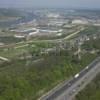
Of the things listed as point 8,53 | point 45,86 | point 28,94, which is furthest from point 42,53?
point 28,94

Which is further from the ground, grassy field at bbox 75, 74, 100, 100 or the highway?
grassy field at bbox 75, 74, 100, 100

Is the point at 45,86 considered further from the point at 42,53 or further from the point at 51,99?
the point at 42,53

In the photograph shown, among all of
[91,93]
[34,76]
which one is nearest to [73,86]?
[34,76]

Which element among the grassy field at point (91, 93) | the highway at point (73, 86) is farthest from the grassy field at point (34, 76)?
the grassy field at point (91, 93)

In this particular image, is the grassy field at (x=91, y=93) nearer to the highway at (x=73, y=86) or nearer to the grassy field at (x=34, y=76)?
the highway at (x=73, y=86)

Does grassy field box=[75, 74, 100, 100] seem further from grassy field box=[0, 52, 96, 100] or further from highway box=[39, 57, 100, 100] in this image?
grassy field box=[0, 52, 96, 100]

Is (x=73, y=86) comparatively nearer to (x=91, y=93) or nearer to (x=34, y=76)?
(x=34, y=76)

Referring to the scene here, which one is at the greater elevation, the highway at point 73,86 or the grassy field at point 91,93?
the grassy field at point 91,93

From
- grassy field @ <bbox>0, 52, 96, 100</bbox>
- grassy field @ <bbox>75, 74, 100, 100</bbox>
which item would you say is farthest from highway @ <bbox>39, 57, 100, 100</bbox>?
grassy field @ <bbox>75, 74, 100, 100</bbox>
